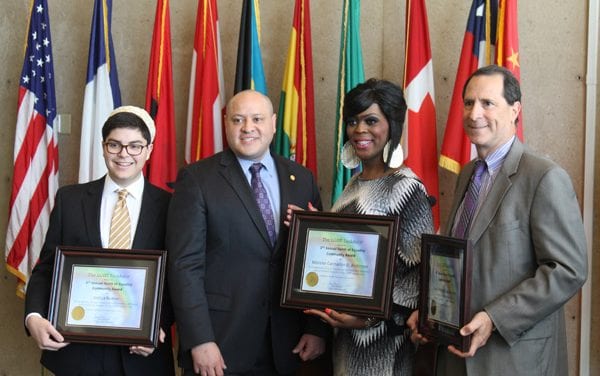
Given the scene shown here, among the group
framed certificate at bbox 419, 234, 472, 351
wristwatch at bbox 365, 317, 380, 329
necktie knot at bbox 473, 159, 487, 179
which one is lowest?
wristwatch at bbox 365, 317, 380, 329

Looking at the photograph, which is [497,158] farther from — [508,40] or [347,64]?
[347,64]

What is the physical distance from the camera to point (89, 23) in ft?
14.6

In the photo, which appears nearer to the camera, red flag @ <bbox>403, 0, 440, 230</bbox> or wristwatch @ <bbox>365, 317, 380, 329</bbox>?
wristwatch @ <bbox>365, 317, 380, 329</bbox>

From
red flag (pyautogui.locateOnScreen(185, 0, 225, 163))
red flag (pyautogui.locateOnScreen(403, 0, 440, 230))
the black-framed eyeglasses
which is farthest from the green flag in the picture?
the black-framed eyeglasses

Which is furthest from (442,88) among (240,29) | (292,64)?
(240,29)

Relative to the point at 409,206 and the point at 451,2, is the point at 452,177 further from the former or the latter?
the point at 409,206

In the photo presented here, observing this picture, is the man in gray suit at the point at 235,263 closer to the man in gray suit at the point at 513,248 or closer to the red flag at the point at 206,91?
the man in gray suit at the point at 513,248

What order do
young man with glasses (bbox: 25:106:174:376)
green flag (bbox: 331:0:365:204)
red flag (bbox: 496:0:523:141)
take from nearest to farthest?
young man with glasses (bbox: 25:106:174:376)
red flag (bbox: 496:0:523:141)
green flag (bbox: 331:0:365:204)

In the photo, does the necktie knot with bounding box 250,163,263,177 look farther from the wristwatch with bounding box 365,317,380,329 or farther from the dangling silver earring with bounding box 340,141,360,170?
the wristwatch with bounding box 365,317,380,329

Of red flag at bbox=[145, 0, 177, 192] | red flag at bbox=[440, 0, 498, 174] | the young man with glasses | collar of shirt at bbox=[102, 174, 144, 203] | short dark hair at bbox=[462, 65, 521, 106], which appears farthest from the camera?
red flag at bbox=[145, 0, 177, 192]

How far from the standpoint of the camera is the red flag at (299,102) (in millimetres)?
3893

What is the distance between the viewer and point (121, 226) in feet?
8.32

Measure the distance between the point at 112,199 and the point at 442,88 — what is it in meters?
2.26

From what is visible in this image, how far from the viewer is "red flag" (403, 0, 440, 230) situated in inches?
146
